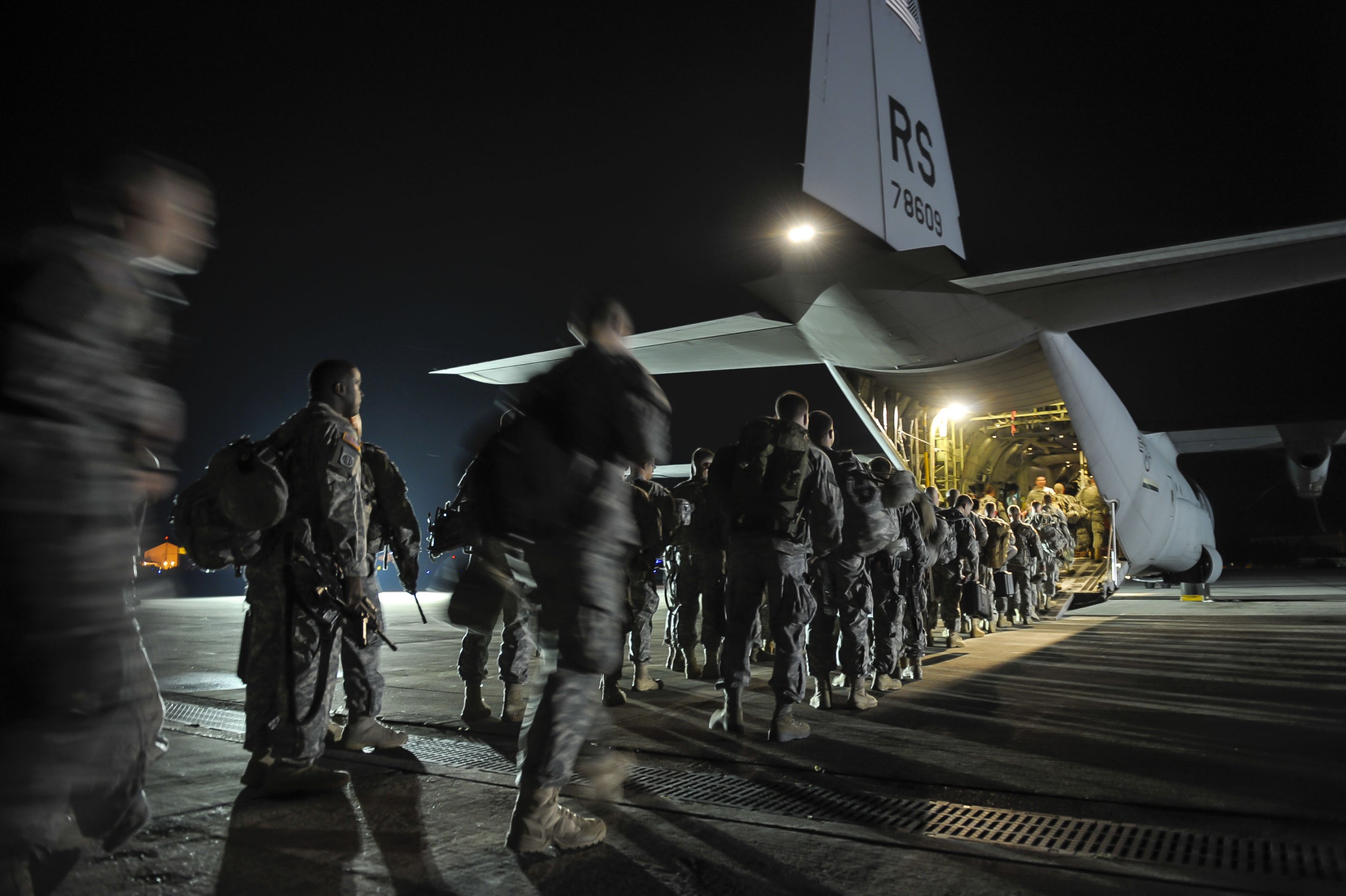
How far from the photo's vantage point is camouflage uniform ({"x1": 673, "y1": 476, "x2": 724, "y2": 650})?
578cm

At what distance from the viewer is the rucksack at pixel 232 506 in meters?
2.76

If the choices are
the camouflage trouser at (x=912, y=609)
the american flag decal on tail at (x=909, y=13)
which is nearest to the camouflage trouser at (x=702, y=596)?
the camouflage trouser at (x=912, y=609)

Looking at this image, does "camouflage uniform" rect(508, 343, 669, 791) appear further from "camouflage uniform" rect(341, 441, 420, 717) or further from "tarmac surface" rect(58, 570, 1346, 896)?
"camouflage uniform" rect(341, 441, 420, 717)

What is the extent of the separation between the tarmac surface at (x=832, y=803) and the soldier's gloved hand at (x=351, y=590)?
614 millimetres

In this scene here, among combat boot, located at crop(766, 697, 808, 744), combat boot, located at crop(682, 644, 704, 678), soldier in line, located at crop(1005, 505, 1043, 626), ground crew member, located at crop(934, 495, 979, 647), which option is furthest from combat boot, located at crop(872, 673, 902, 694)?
soldier in line, located at crop(1005, 505, 1043, 626)

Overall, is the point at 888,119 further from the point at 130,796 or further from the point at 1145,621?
the point at 130,796

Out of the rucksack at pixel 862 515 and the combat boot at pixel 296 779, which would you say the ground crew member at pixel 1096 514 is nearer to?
the rucksack at pixel 862 515

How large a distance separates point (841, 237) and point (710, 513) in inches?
167

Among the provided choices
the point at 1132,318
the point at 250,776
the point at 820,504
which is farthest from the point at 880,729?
the point at 1132,318

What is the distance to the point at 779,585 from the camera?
3887mm

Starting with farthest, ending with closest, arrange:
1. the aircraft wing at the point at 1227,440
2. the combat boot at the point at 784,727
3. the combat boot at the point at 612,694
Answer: the aircraft wing at the point at 1227,440 < the combat boot at the point at 612,694 < the combat boot at the point at 784,727

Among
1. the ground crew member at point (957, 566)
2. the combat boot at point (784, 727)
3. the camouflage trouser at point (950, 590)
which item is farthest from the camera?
the camouflage trouser at point (950, 590)

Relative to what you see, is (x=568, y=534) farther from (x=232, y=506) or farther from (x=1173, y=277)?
(x=1173, y=277)

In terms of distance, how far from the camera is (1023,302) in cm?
949
